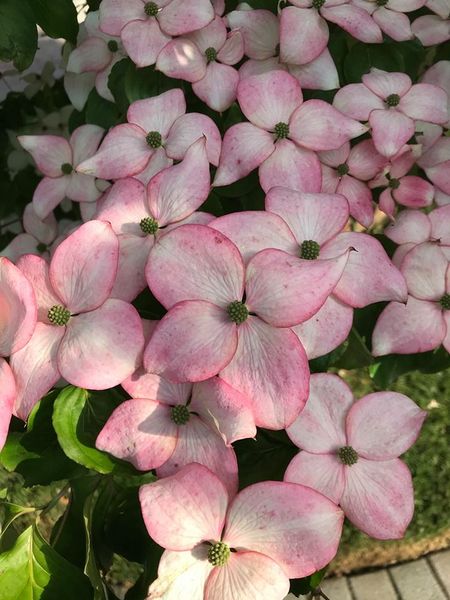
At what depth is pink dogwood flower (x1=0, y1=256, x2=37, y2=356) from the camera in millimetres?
548

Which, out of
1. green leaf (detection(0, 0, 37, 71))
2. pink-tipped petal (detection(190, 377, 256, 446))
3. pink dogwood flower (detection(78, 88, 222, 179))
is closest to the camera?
pink-tipped petal (detection(190, 377, 256, 446))

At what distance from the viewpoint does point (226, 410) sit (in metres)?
0.53

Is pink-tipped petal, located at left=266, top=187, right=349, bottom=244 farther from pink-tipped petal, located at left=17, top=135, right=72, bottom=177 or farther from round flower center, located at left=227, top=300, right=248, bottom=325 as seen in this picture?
pink-tipped petal, located at left=17, top=135, right=72, bottom=177

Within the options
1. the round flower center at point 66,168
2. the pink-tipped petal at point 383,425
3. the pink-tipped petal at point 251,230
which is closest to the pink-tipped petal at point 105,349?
the pink-tipped petal at point 251,230

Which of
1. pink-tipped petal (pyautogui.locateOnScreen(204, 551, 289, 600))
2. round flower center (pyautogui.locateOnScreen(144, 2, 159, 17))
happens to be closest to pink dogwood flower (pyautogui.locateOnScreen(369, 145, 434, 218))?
round flower center (pyautogui.locateOnScreen(144, 2, 159, 17))

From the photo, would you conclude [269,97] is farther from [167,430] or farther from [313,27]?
[167,430]

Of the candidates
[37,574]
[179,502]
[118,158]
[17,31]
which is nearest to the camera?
[179,502]

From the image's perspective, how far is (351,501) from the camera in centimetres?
60

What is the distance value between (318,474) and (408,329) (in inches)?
7.0

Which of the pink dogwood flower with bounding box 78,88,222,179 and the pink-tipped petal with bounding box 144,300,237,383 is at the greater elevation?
the pink dogwood flower with bounding box 78,88,222,179

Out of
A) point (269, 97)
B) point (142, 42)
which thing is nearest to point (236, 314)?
point (269, 97)

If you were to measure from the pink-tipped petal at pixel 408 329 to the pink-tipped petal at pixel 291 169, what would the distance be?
149 millimetres

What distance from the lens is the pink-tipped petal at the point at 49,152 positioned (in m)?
0.92

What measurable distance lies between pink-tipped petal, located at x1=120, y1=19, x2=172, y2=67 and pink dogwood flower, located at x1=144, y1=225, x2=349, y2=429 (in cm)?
34
